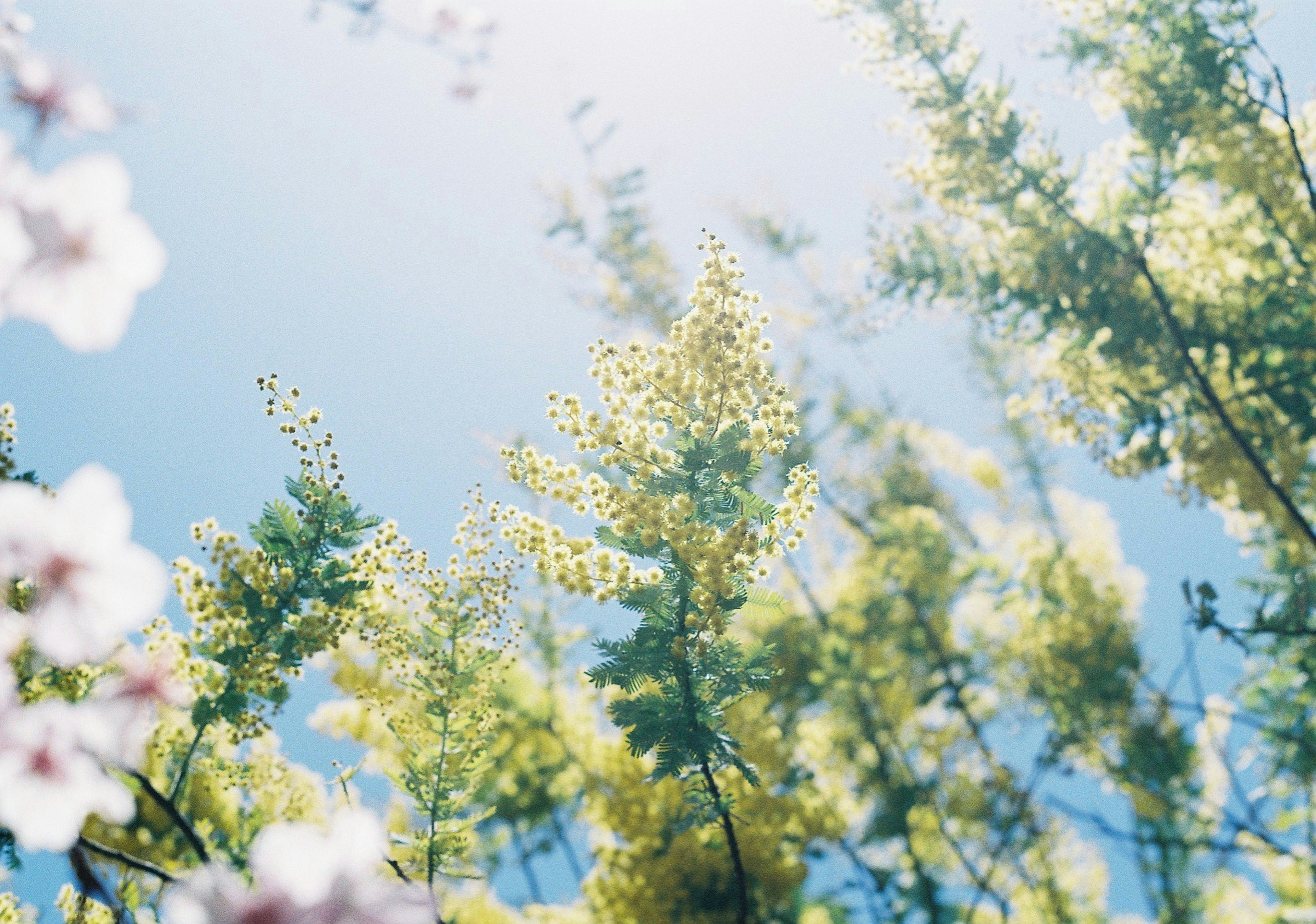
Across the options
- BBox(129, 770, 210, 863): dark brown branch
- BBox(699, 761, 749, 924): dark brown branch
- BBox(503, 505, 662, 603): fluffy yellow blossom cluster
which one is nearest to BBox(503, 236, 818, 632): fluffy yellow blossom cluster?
BBox(503, 505, 662, 603): fluffy yellow blossom cluster

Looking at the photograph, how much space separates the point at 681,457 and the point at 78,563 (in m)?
2.13

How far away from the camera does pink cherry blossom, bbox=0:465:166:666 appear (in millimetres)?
997

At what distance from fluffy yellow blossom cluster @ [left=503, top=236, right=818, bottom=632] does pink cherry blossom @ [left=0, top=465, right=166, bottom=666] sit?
1.77 m

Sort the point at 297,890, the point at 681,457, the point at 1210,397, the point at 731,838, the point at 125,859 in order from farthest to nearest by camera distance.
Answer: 1. the point at 1210,397
2. the point at 681,457
3. the point at 731,838
4. the point at 125,859
5. the point at 297,890

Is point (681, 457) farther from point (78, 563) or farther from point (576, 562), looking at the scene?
point (78, 563)

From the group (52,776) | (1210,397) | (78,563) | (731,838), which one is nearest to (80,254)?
(78,563)

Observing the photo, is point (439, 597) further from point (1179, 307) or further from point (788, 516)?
point (1179, 307)

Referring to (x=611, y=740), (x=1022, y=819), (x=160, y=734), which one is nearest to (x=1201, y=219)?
(x=1022, y=819)

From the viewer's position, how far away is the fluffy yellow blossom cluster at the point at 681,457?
9.18 ft

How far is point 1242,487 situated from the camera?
696 centimetres

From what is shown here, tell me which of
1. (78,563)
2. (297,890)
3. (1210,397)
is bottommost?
(297,890)

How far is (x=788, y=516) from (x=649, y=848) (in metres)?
5.36

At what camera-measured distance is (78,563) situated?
1.03 metres

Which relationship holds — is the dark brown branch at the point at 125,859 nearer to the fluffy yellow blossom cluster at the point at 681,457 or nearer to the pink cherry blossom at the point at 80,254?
the fluffy yellow blossom cluster at the point at 681,457
